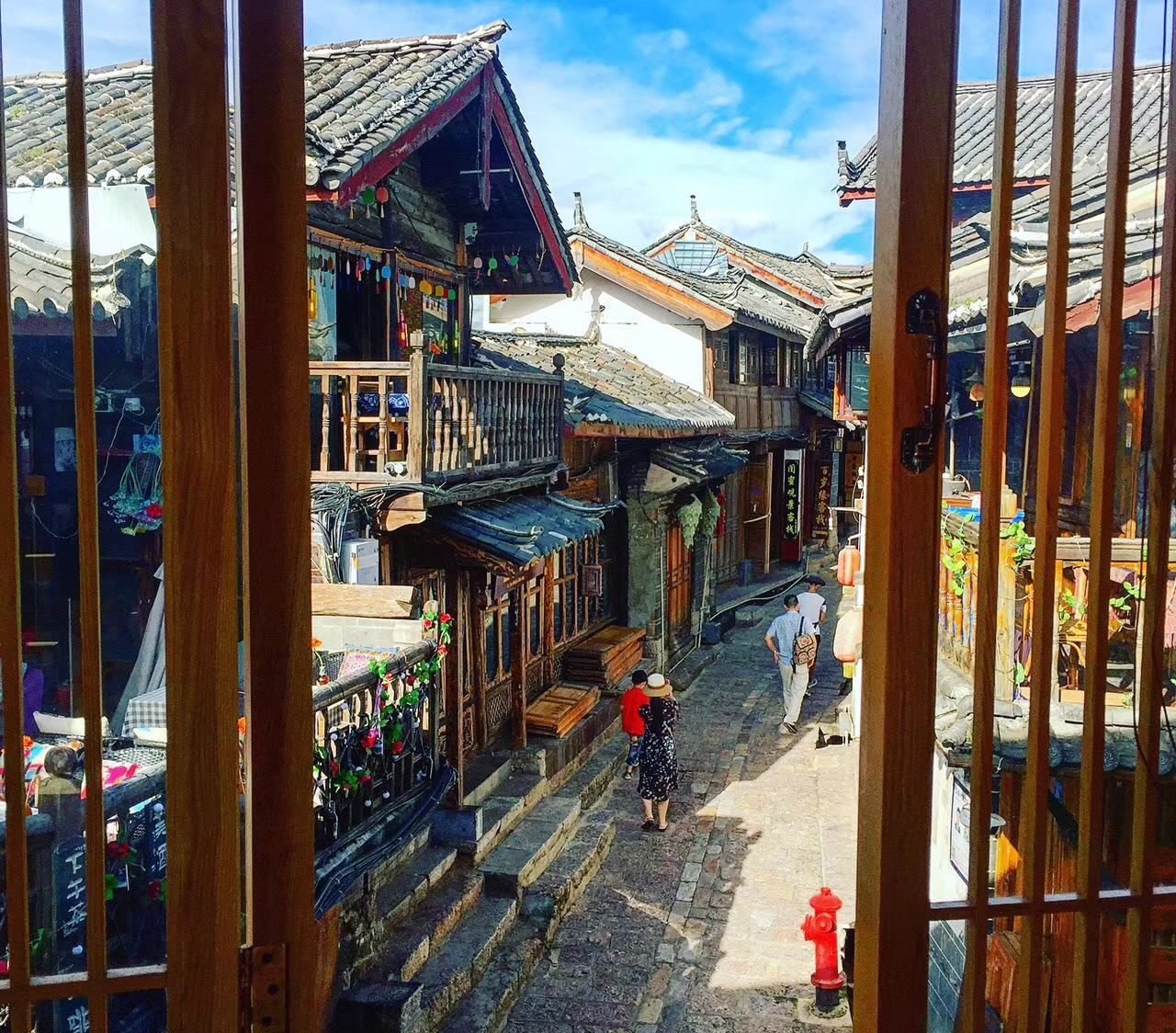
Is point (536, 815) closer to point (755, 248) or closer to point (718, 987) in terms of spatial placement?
point (718, 987)

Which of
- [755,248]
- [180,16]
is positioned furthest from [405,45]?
[755,248]

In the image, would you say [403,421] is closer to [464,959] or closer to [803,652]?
[464,959]

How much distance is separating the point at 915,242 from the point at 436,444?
712cm

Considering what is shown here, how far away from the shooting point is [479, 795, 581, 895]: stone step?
29.6 ft

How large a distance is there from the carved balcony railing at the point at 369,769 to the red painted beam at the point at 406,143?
11.6 ft

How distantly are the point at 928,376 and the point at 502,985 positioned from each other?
7030 mm

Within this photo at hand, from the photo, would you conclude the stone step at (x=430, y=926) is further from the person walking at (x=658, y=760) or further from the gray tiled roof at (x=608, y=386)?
the gray tiled roof at (x=608, y=386)

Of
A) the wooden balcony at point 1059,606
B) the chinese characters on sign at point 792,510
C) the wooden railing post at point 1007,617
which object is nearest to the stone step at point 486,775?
the wooden balcony at point 1059,606

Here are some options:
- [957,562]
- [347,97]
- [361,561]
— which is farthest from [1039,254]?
[347,97]

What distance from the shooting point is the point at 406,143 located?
884 cm

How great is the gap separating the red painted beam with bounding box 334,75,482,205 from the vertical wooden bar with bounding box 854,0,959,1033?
6612 millimetres

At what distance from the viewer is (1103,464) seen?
205cm

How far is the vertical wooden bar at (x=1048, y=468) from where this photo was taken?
199 centimetres

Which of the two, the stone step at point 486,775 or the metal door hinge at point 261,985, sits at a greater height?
the metal door hinge at point 261,985
